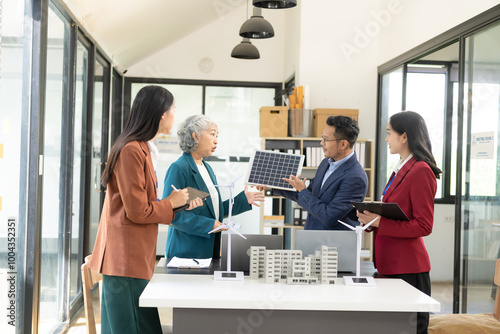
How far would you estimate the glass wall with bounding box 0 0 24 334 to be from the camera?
2.92 meters

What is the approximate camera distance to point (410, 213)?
2.66 m

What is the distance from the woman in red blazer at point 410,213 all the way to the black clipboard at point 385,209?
0.07 m

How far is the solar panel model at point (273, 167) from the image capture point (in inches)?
122

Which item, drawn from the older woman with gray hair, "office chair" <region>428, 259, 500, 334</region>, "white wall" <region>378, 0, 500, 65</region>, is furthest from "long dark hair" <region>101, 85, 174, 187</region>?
"white wall" <region>378, 0, 500, 65</region>

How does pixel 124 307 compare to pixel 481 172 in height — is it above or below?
below

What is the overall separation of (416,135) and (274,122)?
3.50 m

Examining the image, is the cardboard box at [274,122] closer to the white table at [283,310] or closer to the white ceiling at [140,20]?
the white ceiling at [140,20]

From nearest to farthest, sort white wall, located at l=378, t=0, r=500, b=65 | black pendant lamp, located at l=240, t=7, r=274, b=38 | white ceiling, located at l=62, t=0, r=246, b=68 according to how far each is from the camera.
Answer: white wall, located at l=378, t=0, r=500, b=65, white ceiling, located at l=62, t=0, r=246, b=68, black pendant lamp, located at l=240, t=7, r=274, b=38

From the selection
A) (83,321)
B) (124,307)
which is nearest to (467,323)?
(124,307)

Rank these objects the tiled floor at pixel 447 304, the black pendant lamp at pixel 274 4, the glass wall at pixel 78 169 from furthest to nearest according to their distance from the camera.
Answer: the glass wall at pixel 78 169
the tiled floor at pixel 447 304
the black pendant lamp at pixel 274 4

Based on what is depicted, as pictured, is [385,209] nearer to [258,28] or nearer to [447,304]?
[258,28]

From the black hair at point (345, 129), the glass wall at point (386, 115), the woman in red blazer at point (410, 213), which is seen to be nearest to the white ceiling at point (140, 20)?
the black hair at point (345, 129)

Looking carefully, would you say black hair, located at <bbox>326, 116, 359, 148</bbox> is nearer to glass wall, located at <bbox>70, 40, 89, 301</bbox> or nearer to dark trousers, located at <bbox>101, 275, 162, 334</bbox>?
dark trousers, located at <bbox>101, 275, 162, 334</bbox>

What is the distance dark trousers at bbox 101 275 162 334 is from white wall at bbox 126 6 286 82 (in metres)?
6.00
